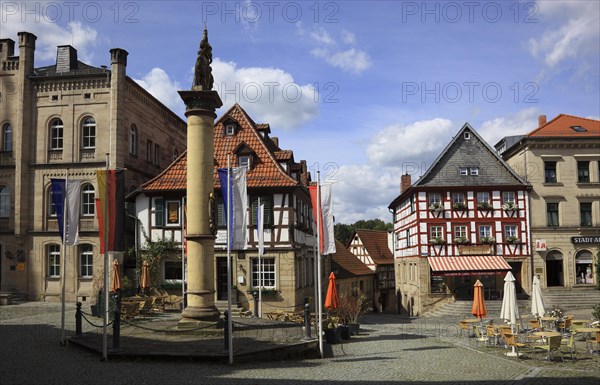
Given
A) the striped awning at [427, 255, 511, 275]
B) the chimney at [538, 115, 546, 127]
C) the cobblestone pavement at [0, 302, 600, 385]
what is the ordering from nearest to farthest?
the cobblestone pavement at [0, 302, 600, 385] < the striped awning at [427, 255, 511, 275] < the chimney at [538, 115, 546, 127]

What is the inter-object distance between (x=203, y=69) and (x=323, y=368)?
1056 cm

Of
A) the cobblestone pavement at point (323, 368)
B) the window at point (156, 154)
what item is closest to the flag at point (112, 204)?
the cobblestone pavement at point (323, 368)

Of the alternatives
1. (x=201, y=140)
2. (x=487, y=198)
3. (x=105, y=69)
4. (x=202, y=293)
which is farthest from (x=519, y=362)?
(x=105, y=69)

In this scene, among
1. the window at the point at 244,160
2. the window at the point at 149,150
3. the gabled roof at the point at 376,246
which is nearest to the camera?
the window at the point at 244,160

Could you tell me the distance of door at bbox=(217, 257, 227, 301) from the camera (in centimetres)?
2922

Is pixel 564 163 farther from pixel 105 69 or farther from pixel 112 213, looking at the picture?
pixel 112 213

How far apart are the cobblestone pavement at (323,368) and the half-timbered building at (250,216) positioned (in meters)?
10.3

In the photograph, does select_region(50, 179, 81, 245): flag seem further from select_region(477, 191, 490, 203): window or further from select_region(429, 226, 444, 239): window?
select_region(477, 191, 490, 203): window

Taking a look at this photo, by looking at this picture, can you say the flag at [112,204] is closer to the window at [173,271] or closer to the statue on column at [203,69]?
the statue on column at [203,69]

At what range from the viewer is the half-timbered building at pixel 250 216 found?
94.8 ft

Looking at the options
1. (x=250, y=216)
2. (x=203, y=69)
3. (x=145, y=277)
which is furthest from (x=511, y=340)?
(x=145, y=277)

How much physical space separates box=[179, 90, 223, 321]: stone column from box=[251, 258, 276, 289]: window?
1075 centimetres

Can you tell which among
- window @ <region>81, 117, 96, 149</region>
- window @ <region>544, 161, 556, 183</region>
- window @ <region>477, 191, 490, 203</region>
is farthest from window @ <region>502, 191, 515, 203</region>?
window @ <region>81, 117, 96, 149</region>

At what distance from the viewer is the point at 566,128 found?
1560 inches
